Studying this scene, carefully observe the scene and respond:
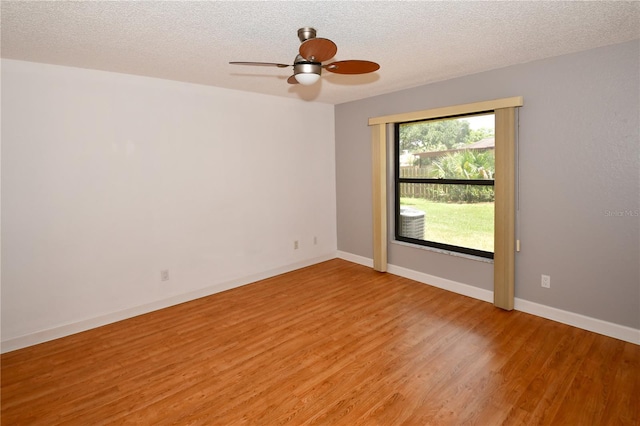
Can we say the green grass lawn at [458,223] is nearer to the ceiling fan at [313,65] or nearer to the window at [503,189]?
the window at [503,189]

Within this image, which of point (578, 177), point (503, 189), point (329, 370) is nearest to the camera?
point (329, 370)

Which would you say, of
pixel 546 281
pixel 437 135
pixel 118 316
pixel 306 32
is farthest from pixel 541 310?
pixel 118 316

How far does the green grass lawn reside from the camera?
3820 mm

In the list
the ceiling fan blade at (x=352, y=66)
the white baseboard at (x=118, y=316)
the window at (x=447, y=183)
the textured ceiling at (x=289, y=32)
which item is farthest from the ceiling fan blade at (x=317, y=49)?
the white baseboard at (x=118, y=316)

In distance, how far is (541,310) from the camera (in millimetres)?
3305

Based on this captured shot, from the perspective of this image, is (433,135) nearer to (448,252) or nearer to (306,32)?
(448,252)

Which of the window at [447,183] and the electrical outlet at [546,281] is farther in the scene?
the window at [447,183]

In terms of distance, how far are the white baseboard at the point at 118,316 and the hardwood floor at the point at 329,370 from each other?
72mm

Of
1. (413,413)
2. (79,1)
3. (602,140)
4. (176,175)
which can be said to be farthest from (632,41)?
(176,175)

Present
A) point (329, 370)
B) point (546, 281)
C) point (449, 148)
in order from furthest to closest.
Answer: point (449, 148), point (546, 281), point (329, 370)

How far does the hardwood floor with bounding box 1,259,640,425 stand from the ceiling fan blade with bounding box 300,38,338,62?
2.18 metres

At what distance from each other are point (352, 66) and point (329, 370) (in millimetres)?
2167

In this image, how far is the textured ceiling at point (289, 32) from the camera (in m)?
2.04

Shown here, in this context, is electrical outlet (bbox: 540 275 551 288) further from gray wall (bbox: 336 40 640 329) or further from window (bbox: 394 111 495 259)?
window (bbox: 394 111 495 259)
